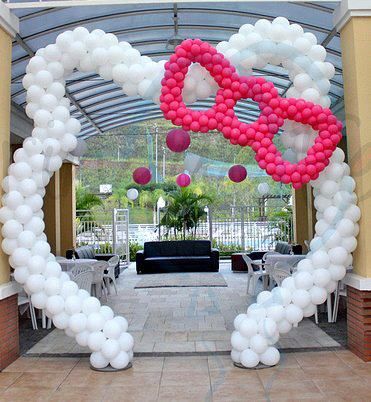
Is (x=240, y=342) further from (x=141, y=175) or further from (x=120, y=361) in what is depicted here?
(x=141, y=175)

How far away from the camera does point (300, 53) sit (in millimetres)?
5160

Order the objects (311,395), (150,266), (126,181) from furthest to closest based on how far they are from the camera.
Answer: (126,181)
(150,266)
(311,395)

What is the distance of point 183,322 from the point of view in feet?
24.1

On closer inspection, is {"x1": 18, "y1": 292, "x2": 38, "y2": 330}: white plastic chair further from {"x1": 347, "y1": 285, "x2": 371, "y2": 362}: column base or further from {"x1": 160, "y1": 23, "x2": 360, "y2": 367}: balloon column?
{"x1": 347, "y1": 285, "x2": 371, "y2": 362}: column base

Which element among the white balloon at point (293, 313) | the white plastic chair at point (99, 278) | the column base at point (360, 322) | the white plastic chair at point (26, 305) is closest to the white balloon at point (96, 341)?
the white balloon at point (293, 313)

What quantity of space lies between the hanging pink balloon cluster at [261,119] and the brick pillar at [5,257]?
157 cm

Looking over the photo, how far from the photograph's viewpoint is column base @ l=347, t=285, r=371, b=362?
5.06 m

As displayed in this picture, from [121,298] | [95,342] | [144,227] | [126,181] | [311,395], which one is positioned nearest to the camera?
[311,395]

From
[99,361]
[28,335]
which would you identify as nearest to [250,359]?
[99,361]

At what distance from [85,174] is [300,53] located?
31636 mm

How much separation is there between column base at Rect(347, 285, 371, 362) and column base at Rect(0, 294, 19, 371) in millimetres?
3317

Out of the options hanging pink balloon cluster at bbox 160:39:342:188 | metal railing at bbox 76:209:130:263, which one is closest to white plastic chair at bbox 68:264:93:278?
hanging pink balloon cluster at bbox 160:39:342:188

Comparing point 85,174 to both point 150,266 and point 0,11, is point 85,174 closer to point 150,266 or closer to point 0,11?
point 150,266

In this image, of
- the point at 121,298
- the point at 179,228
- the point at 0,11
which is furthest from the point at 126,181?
the point at 0,11
